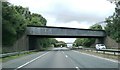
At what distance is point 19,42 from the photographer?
72875 mm

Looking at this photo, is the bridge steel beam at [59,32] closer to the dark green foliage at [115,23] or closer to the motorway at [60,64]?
the dark green foliage at [115,23]

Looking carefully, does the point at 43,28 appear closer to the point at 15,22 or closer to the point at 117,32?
the point at 15,22

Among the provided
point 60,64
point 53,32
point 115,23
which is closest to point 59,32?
point 53,32

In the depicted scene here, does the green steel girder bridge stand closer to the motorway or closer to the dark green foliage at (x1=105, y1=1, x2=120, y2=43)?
the dark green foliage at (x1=105, y1=1, x2=120, y2=43)

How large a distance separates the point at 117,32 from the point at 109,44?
5724 centimetres

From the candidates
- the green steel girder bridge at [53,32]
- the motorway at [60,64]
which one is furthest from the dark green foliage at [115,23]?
the green steel girder bridge at [53,32]

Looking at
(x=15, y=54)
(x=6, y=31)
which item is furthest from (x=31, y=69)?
(x=6, y=31)

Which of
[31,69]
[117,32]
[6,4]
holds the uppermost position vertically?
[6,4]

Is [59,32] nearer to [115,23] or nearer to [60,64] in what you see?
[115,23]

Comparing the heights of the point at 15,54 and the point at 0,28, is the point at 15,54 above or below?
below

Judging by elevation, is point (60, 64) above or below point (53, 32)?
below

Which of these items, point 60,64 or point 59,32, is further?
point 59,32

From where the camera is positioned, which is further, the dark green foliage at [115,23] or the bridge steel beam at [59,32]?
the bridge steel beam at [59,32]

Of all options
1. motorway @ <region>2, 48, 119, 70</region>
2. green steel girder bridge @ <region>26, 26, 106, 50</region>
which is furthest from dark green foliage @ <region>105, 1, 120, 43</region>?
green steel girder bridge @ <region>26, 26, 106, 50</region>
